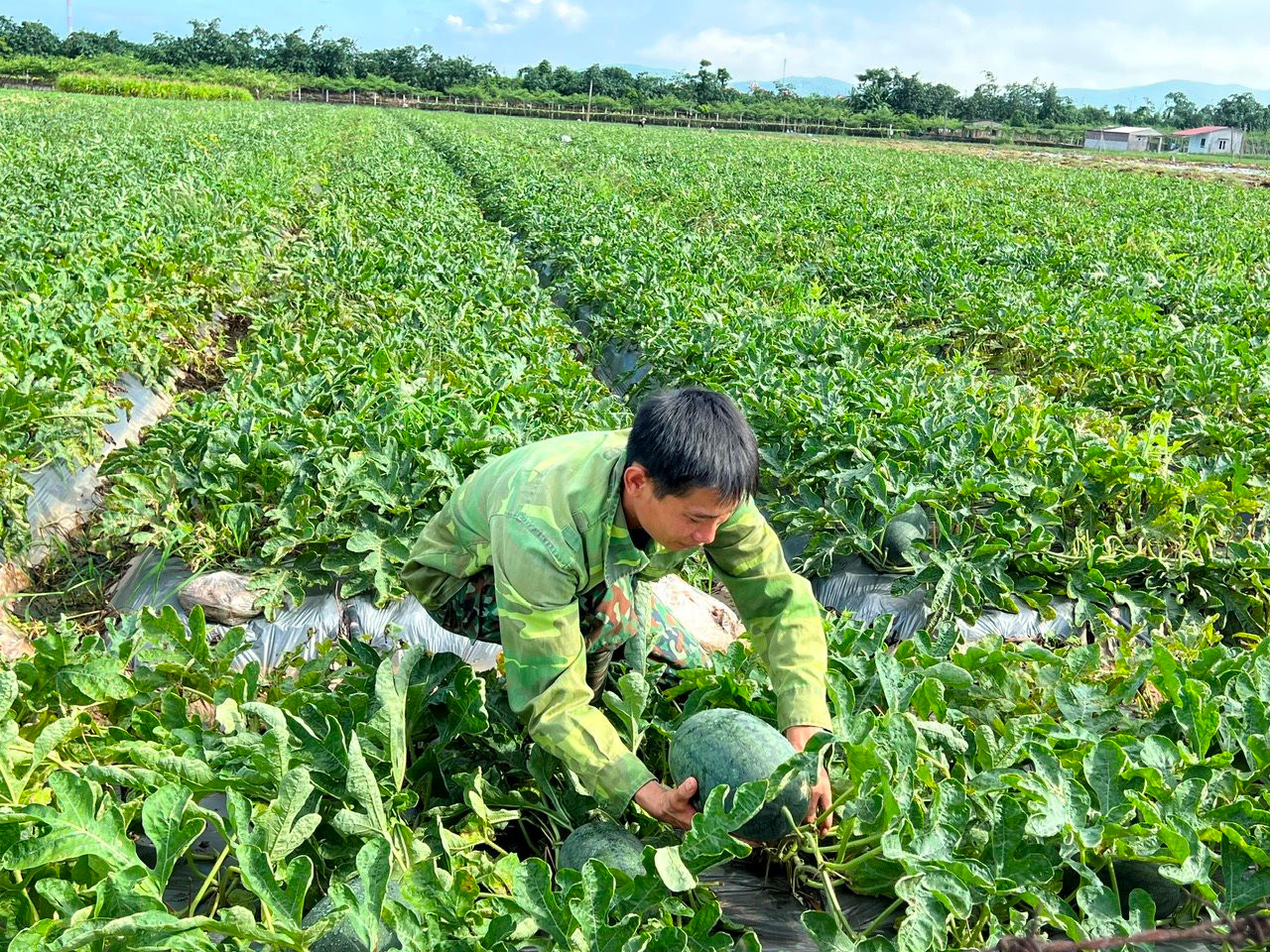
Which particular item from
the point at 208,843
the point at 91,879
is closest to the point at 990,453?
the point at 208,843

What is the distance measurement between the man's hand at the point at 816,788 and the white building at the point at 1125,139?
77736mm

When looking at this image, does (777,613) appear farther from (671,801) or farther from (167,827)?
(167,827)

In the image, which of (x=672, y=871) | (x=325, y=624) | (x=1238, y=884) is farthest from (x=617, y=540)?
(x=325, y=624)

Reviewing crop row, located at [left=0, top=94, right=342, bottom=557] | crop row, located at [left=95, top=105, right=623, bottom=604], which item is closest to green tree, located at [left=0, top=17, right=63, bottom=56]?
crop row, located at [left=0, top=94, right=342, bottom=557]

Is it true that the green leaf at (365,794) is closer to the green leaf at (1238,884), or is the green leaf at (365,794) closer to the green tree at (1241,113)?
the green leaf at (1238,884)

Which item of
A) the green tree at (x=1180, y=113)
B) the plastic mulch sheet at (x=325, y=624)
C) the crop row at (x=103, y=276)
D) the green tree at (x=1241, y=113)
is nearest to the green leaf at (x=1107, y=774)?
the plastic mulch sheet at (x=325, y=624)

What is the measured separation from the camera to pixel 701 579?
14.8ft

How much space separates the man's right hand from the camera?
2.13m

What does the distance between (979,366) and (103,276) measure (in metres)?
5.98

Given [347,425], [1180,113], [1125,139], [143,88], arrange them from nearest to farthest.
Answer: [347,425] < [143,88] < [1125,139] < [1180,113]

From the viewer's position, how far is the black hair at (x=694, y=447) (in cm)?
208

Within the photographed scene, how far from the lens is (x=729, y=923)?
2.20m

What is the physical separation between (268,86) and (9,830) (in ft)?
236

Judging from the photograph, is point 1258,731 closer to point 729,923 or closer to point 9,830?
point 729,923
